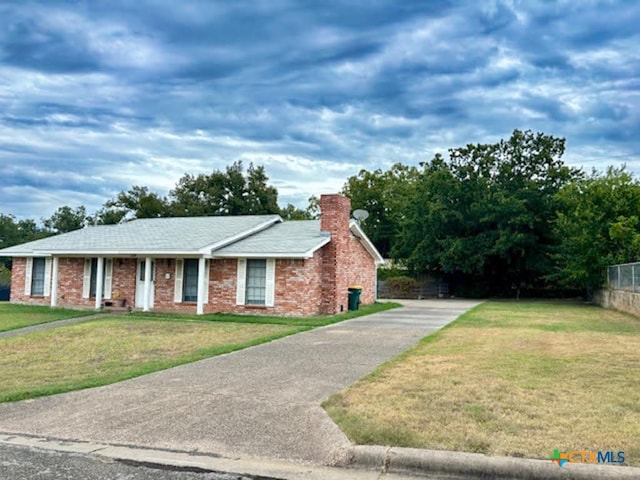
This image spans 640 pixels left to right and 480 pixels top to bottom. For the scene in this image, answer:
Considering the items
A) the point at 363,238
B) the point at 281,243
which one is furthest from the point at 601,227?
the point at 281,243

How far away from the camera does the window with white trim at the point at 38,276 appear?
25.0m

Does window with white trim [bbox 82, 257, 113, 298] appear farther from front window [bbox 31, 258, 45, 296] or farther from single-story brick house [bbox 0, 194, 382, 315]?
front window [bbox 31, 258, 45, 296]

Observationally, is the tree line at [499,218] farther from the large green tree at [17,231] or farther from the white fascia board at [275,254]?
the large green tree at [17,231]

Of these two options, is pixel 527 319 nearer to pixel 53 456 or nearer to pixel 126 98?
pixel 126 98

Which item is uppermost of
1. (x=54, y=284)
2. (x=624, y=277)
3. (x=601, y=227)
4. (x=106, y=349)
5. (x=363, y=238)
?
(x=601, y=227)

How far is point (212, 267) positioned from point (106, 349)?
8.64 metres

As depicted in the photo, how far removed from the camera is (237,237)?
21484 mm

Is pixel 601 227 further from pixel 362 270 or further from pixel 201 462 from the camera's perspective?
pixel 201 462

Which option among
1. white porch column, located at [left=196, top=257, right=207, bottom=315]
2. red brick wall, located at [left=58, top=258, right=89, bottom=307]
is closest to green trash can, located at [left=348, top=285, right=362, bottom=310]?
white porch column, located at [left=196, top=257, right=207, bottom=315]

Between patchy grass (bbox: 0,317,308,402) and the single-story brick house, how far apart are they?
9.74 ft

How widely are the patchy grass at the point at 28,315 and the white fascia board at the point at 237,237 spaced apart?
525 cm

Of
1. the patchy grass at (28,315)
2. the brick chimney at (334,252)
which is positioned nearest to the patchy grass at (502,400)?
the brick chimney at (334,252)

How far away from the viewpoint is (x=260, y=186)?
2104 inches

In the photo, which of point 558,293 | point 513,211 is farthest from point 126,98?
point 558,293
